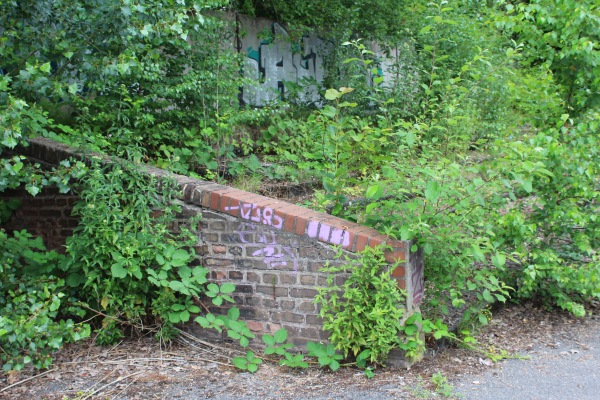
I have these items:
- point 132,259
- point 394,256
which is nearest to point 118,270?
point 132,259

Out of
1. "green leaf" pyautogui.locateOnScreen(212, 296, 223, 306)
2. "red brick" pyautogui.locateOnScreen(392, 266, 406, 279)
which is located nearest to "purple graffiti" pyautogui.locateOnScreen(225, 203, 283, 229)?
"green leaf" pyautogui.locateOnScreen(212, 296, 223, 306)

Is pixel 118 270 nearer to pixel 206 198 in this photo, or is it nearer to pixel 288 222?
pixel 206 198

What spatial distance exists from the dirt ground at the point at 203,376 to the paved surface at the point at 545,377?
0.11 m

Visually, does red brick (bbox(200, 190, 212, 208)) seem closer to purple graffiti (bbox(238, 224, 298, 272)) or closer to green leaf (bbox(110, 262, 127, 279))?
purple graffiti (bbox(238, 224, 298, 272))

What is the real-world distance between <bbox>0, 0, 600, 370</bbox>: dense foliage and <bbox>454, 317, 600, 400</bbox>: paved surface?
0.43m

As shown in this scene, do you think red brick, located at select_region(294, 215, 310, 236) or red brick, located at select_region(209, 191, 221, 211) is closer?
red brick, located at select_region(294, 215, 310, 236)

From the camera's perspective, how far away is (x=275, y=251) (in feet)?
14.1

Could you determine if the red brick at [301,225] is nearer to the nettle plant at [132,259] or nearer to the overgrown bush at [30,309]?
the nettle plant at [132,259]

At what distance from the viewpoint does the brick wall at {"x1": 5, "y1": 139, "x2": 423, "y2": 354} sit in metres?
4.14

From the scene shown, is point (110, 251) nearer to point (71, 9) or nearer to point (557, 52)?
point (71, 9)

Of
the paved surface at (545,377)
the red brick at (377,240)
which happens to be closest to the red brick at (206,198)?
the red brick at (377,240)

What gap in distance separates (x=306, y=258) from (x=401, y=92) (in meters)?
5.21

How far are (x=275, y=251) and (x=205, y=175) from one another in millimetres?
2291

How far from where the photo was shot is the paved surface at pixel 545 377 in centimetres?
371
